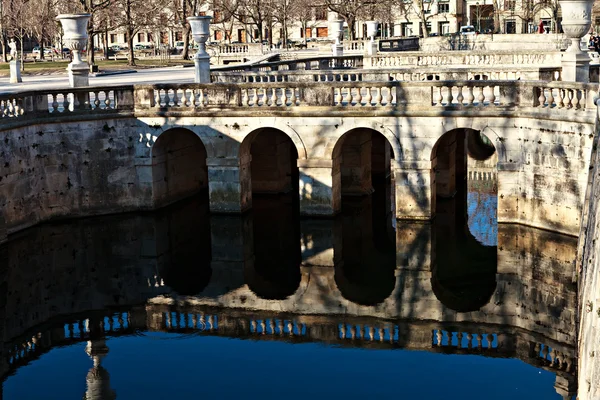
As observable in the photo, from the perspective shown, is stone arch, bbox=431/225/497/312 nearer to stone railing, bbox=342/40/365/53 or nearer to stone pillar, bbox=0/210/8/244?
stone pillar, bbox=0/210/8/244

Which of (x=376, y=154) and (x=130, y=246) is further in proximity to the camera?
(x=376, y=154)

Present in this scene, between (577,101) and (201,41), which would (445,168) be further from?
(201,41)

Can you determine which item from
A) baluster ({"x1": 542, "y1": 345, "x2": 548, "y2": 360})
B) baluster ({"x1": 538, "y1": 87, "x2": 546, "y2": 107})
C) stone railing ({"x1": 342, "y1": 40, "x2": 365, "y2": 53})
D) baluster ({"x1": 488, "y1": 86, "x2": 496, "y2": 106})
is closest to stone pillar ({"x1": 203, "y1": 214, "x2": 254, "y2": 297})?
baluster ({"x1": 488, "y1": 86, "x2": 496, "y2": 106})

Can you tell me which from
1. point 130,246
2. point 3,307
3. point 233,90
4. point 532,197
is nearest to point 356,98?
point 233,90

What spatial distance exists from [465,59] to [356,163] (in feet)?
50.0

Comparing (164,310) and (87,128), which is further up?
(87,128)

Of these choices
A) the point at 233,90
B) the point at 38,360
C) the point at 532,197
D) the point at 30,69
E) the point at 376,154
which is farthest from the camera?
the point at 30,69

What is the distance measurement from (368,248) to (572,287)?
21.7ft

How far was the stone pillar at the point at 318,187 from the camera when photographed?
31.1m

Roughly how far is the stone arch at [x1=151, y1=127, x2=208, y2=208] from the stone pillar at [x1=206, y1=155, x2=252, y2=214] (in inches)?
65.2

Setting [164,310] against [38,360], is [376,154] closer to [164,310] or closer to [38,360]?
[164,310]

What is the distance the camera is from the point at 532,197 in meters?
28.7

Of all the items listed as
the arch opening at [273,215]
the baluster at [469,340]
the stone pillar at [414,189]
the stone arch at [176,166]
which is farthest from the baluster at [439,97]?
the baluster at [469,340]

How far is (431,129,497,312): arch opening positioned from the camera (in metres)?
24.9
